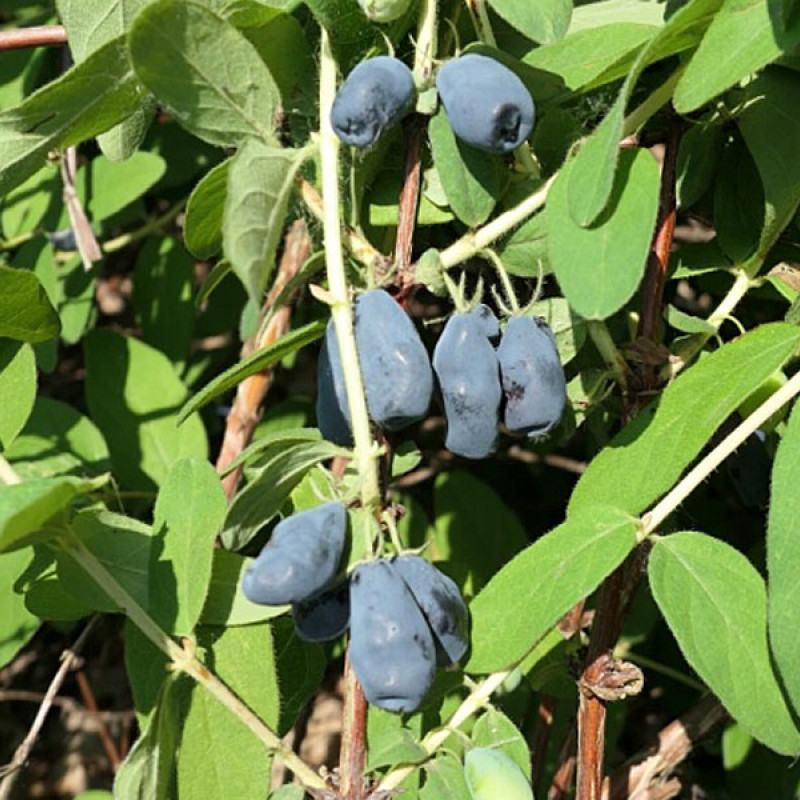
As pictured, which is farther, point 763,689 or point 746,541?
point 746,541

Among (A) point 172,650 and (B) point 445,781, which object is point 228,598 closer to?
(A) point 172,650

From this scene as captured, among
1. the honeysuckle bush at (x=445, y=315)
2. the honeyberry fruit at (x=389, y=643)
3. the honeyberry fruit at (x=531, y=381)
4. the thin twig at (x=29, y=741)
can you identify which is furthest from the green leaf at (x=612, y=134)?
the thin twig at (x=29, y=741)

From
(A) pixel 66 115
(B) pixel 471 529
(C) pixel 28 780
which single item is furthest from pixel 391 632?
(C) pixel 28 780

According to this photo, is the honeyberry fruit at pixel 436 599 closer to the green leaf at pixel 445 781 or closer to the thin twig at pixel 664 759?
the green leaf at pixel 445 781

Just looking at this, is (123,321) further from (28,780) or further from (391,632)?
(391,632)

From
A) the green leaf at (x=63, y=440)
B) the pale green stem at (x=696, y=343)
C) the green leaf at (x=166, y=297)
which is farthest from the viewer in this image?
→ the green leaf at (x=166, y=297)

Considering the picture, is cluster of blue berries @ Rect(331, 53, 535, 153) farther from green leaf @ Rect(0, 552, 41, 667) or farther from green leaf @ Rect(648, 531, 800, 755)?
A: green leaf @ Rect(0, 552, 41, 667)
